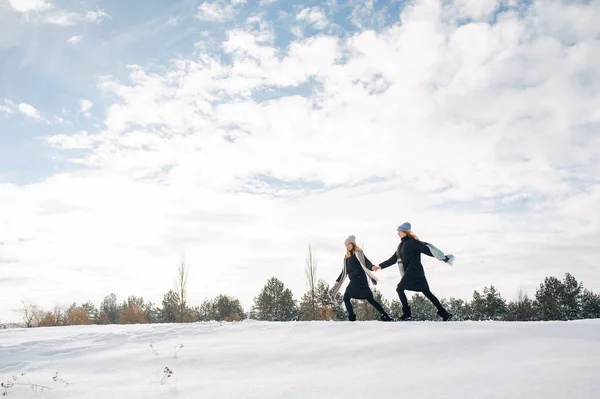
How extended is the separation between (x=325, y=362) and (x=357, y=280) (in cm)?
445

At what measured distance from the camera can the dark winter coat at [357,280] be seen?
9398mm

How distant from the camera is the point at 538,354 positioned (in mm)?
4707

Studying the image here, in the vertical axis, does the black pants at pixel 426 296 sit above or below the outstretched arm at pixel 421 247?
below

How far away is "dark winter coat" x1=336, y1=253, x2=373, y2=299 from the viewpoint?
9398 mm

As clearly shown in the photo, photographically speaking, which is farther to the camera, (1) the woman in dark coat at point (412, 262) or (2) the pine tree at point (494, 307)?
(2) the pine tree at point (494, 307)

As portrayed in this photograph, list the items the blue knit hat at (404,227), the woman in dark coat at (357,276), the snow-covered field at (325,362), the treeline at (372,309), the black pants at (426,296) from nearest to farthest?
the snow-covered field at (325,362)
the black pants at (426,296)
the blue knit hat at (404,227)
the woman in dark coat at (357,276)
the treeline at (372,309)

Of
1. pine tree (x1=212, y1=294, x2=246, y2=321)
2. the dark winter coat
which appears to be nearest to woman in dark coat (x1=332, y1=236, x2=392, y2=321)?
the dark winter coat

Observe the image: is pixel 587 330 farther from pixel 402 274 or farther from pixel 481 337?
pixel 402 274

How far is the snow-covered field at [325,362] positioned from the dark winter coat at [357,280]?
6.43 feet

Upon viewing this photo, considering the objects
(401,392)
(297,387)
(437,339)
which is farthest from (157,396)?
(437,339)

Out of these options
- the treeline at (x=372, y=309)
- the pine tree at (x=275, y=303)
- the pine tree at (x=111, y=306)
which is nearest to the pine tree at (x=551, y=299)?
the treeline at (x=372, y=309)

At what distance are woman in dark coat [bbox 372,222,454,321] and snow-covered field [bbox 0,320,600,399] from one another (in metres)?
1.61

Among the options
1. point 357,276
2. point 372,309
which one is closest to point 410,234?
point 357,276

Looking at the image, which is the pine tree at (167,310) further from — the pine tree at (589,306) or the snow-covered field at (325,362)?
the snow-covered field at (325,362)
